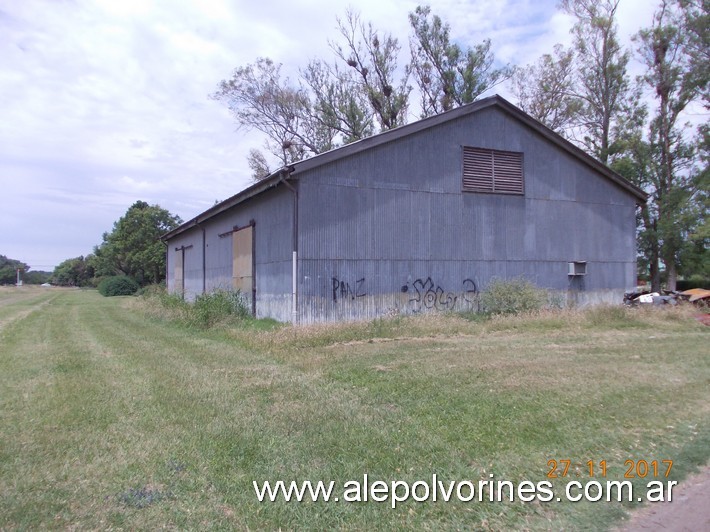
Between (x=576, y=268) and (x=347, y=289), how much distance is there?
8895 millimetres

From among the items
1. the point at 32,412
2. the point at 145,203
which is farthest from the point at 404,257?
the point at 145,203

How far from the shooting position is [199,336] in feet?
42.8

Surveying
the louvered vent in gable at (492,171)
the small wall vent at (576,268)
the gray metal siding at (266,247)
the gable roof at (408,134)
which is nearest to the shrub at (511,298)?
the small wall vent at (576,268)

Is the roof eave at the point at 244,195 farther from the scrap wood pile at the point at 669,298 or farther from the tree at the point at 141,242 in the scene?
the tree at the point at 141,242

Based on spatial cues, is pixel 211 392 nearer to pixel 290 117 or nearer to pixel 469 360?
pixel 469 360

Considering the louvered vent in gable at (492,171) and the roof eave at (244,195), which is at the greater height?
the louvered vent in gable at (492,171)

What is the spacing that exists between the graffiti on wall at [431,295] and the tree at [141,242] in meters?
43.9

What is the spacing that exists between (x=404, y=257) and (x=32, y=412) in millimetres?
10778

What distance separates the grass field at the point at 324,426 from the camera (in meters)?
3.78

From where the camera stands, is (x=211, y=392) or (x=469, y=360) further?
(x=469, y=360)

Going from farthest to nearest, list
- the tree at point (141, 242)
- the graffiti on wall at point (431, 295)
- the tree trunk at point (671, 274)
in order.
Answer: the tree at point (141, 242) < the tree trunk at point (671, 274) < the graffiti on wall at point (431, 295)

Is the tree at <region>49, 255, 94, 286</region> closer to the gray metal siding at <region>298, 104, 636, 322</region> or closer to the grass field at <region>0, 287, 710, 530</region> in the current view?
the gray metal siding at <region>298, 104, 636, 322</region>

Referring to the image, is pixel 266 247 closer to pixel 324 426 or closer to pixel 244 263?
pixel 244 263

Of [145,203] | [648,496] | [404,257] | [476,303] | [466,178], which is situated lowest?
[648,496]
